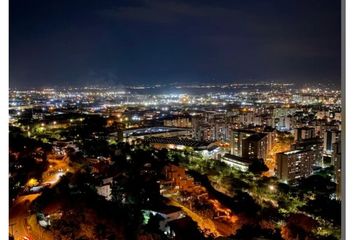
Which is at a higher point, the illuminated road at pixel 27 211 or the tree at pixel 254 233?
the illuminated road at pixel 27 211

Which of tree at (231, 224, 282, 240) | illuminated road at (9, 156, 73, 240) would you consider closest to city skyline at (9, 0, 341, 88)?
illuminated road at (9, 156, 73, 240)

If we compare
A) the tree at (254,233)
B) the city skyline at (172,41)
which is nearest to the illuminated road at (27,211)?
the city skyline at (172,41)

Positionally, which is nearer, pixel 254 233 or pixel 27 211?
pixel 27 211

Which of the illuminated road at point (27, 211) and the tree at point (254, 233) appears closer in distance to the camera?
the illuminated road at point (27, 211)

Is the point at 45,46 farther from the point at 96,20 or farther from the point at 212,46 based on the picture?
the point at 212,46

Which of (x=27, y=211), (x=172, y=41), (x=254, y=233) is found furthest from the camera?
(x=172, y=41)

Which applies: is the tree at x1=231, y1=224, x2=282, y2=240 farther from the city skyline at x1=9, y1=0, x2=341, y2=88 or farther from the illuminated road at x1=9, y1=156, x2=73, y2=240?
the illuminated road at x1=9, y1=156, x2=73, y2=240

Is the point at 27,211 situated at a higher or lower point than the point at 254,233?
higher

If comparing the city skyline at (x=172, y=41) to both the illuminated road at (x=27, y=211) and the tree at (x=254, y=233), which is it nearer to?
the illuminated road at (x=27, y=211)
